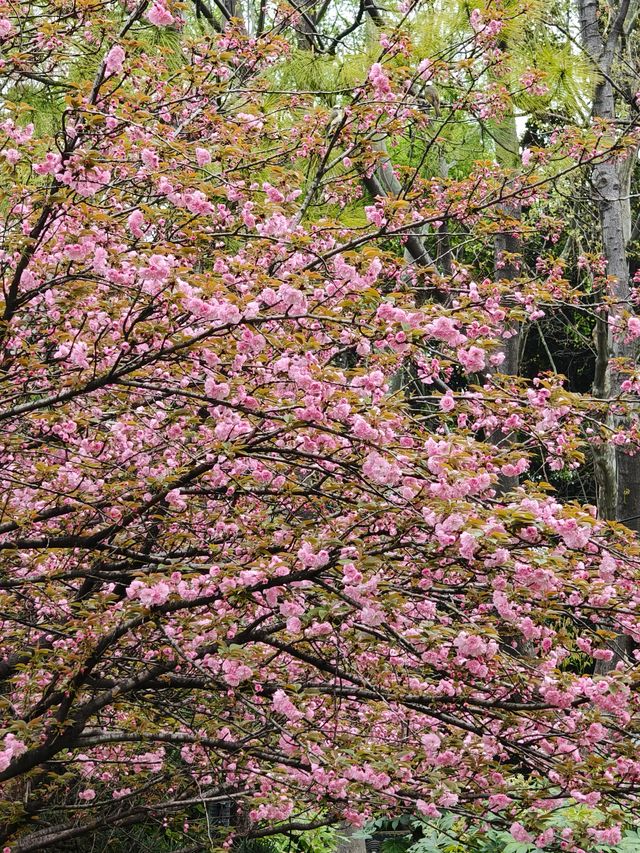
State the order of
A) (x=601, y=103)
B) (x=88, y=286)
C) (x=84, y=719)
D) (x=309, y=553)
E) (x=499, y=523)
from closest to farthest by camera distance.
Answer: (x=499, y=523) → (x=309, y=553) → (x=88, y=286) → (x=84, y=719) → (x=601, y=103)

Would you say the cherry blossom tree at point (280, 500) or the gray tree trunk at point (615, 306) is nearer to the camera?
the cherry blossom tree at point (280, 500)

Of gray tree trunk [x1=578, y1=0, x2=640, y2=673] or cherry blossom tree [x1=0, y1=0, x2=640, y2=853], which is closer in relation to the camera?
cherry blossom tree [x1=0, y1=0, x2=640, y2=853]

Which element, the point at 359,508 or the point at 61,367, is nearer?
the point at 359,508

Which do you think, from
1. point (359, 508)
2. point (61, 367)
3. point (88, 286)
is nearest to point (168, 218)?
point (61, 367)

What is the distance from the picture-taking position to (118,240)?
3.96 metres

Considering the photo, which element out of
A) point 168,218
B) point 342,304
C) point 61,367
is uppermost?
point 168,218

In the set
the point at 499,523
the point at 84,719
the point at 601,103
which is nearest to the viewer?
the point at 499,523

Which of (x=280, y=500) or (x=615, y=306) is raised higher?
(x=615, y=306)

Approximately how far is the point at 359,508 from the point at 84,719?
201 cm

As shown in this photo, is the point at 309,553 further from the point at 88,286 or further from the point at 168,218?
the point at 168,218

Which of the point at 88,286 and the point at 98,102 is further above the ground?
the point at 98,102

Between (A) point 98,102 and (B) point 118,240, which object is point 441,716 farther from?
A: (A) point 98,102

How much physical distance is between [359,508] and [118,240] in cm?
163

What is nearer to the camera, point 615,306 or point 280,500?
point 280,500
